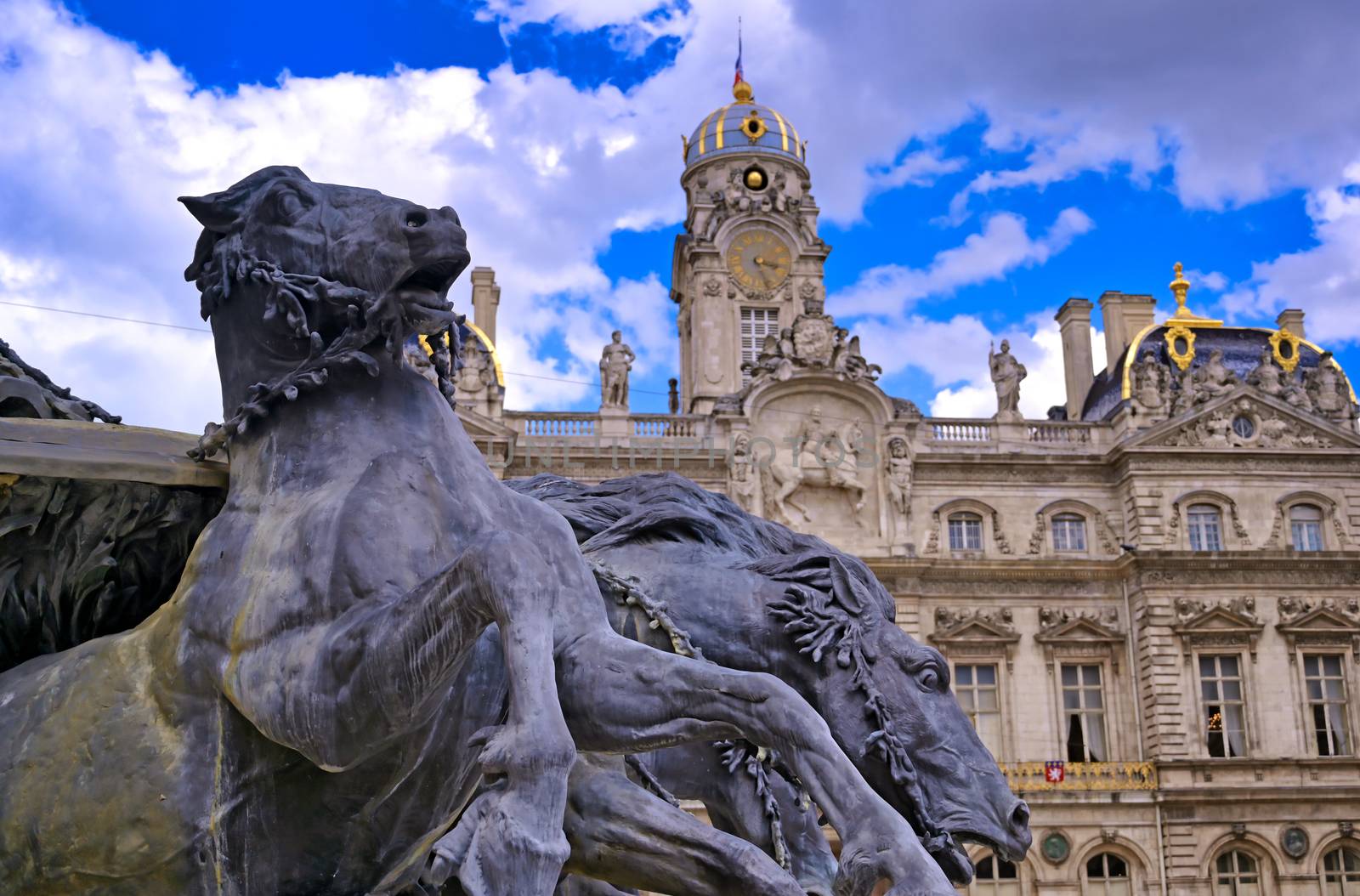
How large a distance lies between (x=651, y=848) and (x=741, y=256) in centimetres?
3360

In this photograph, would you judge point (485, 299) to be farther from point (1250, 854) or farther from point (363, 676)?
point (363, 676)

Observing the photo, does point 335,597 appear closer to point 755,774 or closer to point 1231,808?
point 755,774

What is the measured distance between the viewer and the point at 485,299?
37938 mm

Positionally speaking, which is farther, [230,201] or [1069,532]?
[1069,532]

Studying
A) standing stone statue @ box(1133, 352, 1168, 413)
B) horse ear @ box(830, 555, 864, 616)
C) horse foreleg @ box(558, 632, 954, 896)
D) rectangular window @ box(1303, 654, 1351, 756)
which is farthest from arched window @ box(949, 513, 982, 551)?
horse foreleg @ box(558, 632, 954, 896)

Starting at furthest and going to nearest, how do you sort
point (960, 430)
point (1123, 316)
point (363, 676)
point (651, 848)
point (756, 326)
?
point (1123, 316) < point (756, 326) < point (960, 430) < point (651, 848) < point (363, 676)

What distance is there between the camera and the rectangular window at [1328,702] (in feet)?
105

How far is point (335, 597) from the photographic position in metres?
4.14

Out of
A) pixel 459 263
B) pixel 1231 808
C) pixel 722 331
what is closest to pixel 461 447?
pixel 459 263

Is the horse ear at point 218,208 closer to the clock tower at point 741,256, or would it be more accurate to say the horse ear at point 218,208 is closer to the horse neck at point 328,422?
the horse neck at point 328,422

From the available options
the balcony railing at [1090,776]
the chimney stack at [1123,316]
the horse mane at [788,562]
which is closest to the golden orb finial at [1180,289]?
the chimney stack at [1123,316]

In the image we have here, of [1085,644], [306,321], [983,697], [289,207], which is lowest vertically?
[983,697]

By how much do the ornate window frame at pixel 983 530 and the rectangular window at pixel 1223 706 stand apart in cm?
471

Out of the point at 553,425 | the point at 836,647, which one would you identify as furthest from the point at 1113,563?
the point at 836,647
